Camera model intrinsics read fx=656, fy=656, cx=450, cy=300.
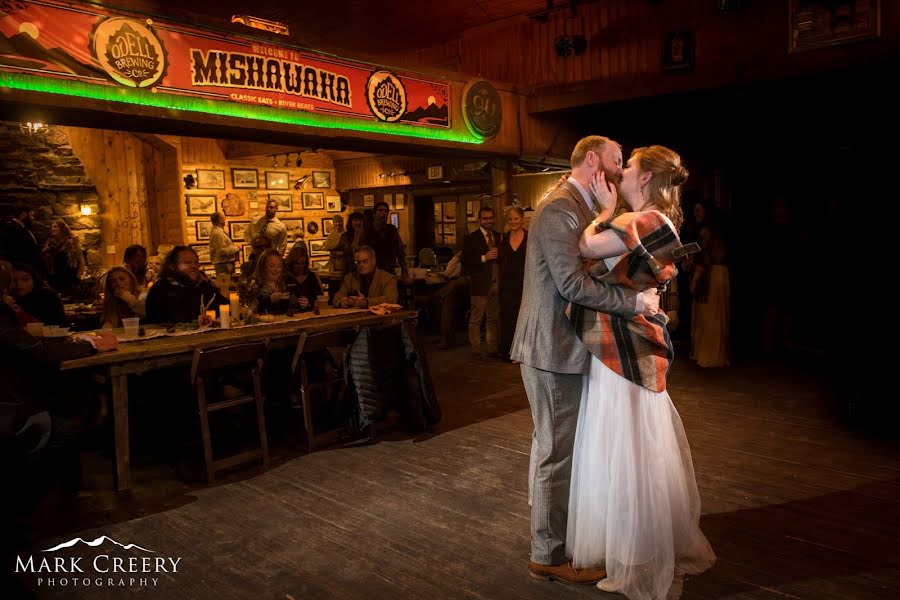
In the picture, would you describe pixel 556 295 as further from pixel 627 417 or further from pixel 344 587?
pixel 344 587

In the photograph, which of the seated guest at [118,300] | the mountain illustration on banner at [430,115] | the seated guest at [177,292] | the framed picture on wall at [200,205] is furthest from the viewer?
the framed picture on wall at [200,205]

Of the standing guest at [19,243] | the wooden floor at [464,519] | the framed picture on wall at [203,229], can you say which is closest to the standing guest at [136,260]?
the standing guest at [19,243]

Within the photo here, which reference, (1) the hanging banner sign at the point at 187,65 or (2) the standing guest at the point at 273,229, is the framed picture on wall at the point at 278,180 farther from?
(1) the hanging banner sign at the point at 187,65

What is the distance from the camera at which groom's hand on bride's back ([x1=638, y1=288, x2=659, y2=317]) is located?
262 cm

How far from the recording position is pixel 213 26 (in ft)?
16.5

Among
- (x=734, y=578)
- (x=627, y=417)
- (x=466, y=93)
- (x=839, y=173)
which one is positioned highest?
(x=466, y=93)

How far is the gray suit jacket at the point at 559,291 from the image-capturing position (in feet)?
8.43

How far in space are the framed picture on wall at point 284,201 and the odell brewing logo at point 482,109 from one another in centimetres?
687

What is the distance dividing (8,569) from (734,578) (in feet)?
10.5

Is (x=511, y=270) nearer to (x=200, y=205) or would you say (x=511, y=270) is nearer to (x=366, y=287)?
(x=366, y=287)

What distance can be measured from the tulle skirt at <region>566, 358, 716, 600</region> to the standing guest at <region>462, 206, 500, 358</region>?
4.93m

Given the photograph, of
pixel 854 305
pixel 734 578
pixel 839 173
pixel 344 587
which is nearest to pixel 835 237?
pixel 839 173

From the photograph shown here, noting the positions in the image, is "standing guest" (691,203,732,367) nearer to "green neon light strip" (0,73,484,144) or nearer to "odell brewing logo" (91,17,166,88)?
"green neon light strip" (0,73,484,144)

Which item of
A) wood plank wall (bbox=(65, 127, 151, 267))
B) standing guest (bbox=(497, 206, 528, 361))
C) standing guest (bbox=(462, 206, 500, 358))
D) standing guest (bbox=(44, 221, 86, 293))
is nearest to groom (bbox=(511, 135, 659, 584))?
standing guest (bbox=(497, 206, 528, 361))
